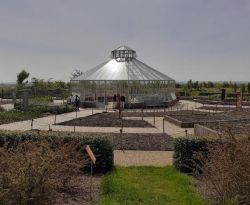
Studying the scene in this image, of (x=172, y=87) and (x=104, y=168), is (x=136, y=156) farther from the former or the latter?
(x=172, y=87)

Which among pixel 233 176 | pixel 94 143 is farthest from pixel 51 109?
pixel 233 176

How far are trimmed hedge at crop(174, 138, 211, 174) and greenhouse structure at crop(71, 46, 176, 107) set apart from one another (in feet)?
69.1

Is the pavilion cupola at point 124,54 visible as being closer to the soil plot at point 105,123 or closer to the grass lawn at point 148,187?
the soil plot at point 105,123

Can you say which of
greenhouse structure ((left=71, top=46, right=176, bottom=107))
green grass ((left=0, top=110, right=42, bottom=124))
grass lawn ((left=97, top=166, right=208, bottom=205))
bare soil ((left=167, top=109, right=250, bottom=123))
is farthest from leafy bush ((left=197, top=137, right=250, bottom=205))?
greenhouse structure ((left=71, top=46, right=176, bottom=107))

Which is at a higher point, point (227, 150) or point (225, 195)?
point (227, 150)

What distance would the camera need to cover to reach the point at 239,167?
22.9 feet

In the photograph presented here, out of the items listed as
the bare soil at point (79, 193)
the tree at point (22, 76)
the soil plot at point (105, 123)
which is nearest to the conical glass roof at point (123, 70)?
the soil plot at point (105, 123)

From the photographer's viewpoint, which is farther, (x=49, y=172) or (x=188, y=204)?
(x=188, y=204)

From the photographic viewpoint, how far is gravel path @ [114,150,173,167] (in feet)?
39.2

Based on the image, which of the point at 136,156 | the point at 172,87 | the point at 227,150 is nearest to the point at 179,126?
the point at 136,156

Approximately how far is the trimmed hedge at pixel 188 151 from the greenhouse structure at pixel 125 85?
21077mm

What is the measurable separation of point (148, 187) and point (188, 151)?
6.09 ft

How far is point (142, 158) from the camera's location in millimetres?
12656

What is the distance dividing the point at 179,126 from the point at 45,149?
13.3m
